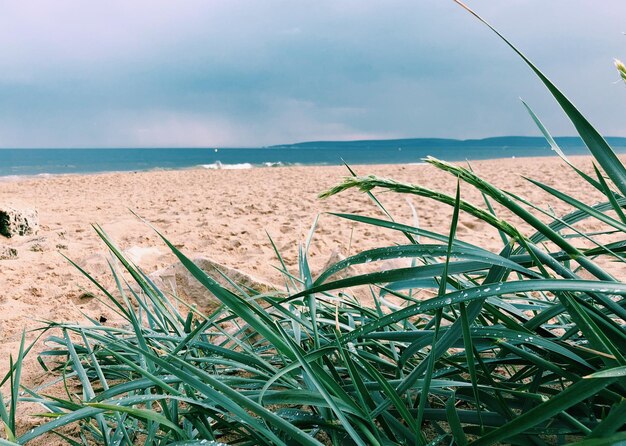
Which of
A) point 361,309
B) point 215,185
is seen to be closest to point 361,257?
point 361,309

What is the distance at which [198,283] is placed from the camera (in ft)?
7.78

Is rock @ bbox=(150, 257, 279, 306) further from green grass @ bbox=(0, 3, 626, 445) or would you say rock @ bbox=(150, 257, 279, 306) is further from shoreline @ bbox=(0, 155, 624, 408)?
green grass @ bbox=(0, 3, 626, 445)

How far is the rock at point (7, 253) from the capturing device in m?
3.47

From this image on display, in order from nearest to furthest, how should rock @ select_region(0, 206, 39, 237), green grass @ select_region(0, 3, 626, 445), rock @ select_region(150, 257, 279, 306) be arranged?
green grass @ select_region(0, 3, 626, 445) → rock @ select_region(150, 257, 279, 306) → rock @ select_region(0, 206, 39, 237)

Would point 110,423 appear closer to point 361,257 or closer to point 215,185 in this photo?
point 361,257

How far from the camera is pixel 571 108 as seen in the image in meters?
0.61

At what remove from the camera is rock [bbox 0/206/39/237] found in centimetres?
451

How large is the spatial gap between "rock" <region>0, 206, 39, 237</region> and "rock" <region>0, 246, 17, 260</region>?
1.08 m

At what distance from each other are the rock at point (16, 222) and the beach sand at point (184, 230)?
5.1 inches

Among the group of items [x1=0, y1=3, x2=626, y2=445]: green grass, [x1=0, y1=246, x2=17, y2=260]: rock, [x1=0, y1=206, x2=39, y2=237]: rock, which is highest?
[x1=0, y1=3, x2=626, y2=445]: green grass

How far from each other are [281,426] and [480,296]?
0.29m

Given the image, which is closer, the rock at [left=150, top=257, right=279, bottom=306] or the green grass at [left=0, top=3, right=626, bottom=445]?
the green grass at [left=0, top=3, right=626, bottom=445]

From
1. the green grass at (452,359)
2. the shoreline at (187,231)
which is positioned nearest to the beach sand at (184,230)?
the shoreline at (187,231)

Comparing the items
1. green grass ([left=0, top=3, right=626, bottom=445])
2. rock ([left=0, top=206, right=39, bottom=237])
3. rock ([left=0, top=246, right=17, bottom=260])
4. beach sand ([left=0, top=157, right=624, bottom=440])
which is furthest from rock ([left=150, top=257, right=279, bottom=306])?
rock ([left=0, top=206, right=39, bottom=237])
